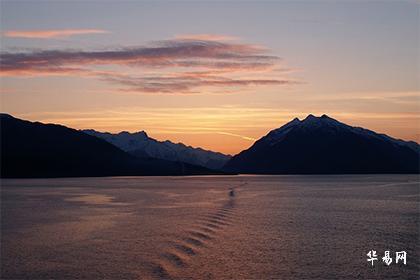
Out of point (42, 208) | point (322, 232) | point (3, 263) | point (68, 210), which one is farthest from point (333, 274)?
point (42, 208)

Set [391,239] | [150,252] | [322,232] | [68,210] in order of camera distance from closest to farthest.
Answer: [150,252], [391,239], [322,232], [68,210]

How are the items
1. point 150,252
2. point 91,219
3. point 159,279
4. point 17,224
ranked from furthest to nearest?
point 91,219 < point 17,224 < point 150,252 < point 159,279

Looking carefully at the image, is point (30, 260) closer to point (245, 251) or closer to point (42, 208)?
point (245, 251)

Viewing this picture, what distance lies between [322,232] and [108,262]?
18.9 m

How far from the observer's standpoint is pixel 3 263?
29094 mm

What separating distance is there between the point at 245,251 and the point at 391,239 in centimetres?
1195

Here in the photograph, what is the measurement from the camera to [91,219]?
49.6 m

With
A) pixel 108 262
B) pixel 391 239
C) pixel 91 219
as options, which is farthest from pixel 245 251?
pixel 91 219

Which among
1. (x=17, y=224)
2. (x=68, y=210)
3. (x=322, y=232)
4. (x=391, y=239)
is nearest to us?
(x=391, y=239)

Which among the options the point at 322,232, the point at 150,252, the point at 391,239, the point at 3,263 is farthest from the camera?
the point at 322,232

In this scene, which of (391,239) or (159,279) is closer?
(159,279)

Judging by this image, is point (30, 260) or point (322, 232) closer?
point (30, 260)

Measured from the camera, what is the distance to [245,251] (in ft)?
108

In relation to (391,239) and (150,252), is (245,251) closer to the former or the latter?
(150,252)
